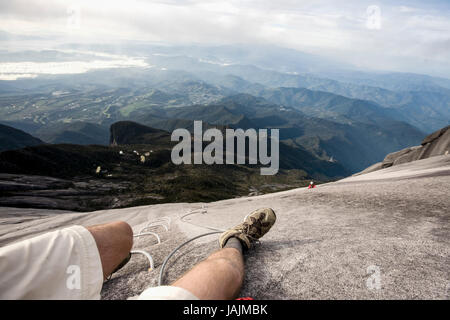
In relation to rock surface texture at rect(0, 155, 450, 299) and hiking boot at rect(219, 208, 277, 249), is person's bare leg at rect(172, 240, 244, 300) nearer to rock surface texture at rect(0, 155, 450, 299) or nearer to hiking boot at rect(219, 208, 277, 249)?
rock surface texture at rect(0, 155, 450, 299)

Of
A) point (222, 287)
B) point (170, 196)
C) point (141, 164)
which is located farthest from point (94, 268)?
point (141, 164)

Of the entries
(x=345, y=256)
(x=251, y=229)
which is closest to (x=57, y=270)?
(x=251, y=229)

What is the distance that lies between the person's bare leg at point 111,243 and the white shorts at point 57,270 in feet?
0.72

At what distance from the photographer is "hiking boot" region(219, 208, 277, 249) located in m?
4.73

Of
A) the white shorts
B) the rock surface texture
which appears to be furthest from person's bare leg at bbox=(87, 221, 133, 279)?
the rock surface texture

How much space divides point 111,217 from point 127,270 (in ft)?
55.8

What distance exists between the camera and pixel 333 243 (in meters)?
5.20

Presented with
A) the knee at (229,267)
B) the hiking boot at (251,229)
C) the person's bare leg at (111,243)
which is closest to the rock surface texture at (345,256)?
the hiking boot at (251,229)

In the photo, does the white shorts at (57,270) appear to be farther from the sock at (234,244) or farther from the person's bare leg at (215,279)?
the sock at (234,244)

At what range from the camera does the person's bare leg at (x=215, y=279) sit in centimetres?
268

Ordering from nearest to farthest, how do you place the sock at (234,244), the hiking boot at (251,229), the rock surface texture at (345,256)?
1. the rock surface texture at (345,256)
2. the sock at (234,244)
3. the hiking boot at (251,229)

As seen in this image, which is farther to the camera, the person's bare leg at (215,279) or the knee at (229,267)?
the knee at (229,267)

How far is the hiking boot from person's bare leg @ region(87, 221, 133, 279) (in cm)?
179

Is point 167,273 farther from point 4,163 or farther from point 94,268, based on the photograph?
point 4,163
